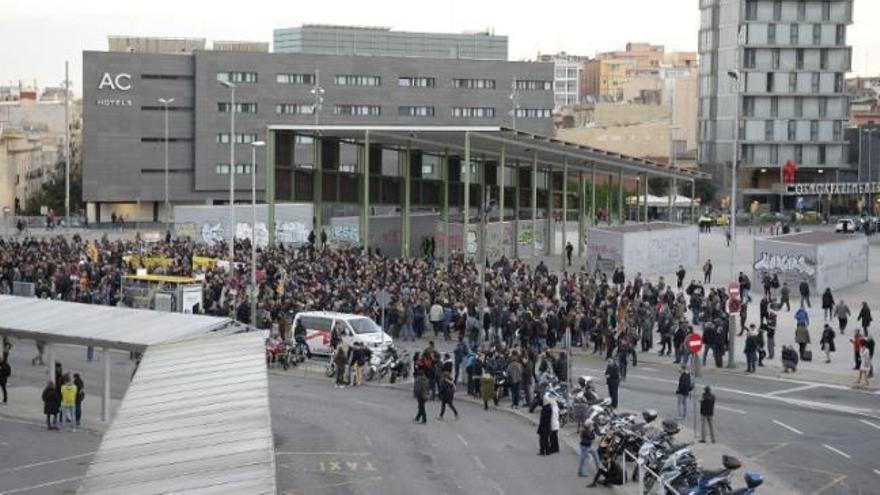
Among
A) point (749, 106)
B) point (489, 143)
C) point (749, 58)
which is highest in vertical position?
point (749, 58)

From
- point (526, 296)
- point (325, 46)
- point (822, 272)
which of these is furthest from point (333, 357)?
point (325, 46)

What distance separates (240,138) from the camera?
398ft

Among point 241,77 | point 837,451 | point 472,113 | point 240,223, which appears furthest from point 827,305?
point 472,113

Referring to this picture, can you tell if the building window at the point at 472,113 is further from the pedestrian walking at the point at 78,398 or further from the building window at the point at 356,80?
the pedestrian walking at the point at 78,398

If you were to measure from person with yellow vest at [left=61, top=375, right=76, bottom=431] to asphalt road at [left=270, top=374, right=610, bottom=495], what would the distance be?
411cm

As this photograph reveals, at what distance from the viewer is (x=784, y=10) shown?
4636 inches

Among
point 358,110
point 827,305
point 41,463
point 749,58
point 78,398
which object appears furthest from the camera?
point 358,110

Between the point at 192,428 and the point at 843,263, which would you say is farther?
the point at 843,263

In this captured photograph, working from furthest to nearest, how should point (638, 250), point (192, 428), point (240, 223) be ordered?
point (240, 223)
point (638, 250)
point (192, 428)

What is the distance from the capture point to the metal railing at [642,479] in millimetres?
22516

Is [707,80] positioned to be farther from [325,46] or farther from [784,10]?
[325,46]

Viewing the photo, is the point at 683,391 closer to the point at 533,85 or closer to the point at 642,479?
the point at 642,479

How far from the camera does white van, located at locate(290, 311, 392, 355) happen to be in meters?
38.5

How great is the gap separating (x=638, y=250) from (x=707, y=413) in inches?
1422
